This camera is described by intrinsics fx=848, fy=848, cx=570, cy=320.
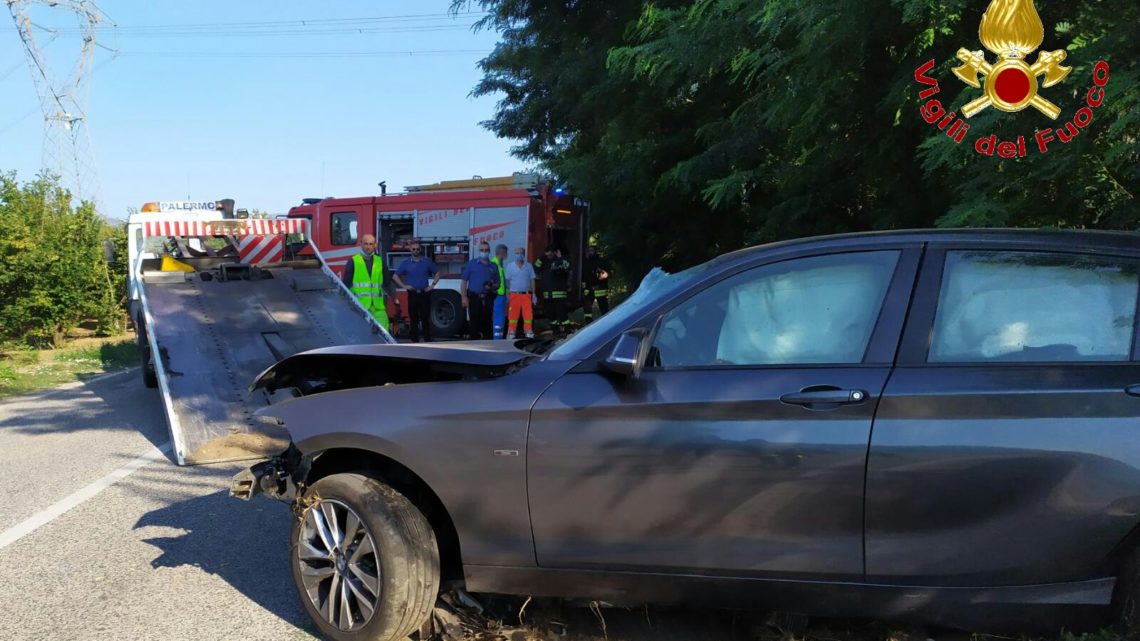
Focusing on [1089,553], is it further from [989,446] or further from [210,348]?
[210,348]

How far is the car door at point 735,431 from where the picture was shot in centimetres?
286

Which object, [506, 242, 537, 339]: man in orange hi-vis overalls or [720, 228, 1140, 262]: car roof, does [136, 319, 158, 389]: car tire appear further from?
[720, 228, 1140, 262]: car roof

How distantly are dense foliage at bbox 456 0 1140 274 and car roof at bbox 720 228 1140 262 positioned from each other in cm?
184

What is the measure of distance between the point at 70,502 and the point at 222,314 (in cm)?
367

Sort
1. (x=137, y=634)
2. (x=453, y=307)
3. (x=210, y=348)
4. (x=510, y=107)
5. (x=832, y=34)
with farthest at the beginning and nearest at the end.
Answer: (x=510, y=107) < (x=453, y=307) < (x=210, y=348) < (x=832, y=34) < (x=137, y=634)

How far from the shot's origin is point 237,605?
4.05m

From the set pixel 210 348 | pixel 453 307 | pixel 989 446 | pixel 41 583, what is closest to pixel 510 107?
pixel 453 307

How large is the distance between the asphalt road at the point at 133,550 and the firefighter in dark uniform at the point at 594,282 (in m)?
10.3

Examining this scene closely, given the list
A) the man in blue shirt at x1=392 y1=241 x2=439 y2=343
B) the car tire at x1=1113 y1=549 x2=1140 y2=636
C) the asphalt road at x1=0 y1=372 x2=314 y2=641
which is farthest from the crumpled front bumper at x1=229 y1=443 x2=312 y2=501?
the man in blue shirt at x1=392 y1=241 x2=439 y2=343

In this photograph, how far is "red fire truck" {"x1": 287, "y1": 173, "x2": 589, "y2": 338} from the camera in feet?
53.1

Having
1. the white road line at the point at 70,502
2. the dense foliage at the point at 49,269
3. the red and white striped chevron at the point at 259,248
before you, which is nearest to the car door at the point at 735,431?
the white road line at the point at 70,502

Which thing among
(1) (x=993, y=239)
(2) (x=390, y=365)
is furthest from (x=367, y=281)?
(1) (x=993, y=239)

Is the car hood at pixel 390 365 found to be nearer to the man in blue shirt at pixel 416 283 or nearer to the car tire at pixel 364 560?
the car tire at pixel 364 560

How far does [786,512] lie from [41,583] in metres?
3.83
